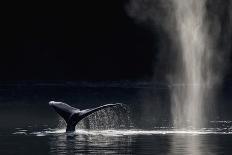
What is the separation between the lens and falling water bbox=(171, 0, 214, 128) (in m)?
68.4

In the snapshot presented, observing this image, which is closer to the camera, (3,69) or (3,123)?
(3,123)

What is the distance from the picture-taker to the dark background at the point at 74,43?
4355 inches

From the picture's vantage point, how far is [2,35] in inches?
4636

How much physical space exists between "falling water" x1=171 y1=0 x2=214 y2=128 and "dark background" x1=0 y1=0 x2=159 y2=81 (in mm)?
4959

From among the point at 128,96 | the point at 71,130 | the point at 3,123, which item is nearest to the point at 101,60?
the point at 128,96

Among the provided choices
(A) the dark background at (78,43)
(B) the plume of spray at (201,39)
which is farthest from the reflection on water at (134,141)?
(A) the dark background at (78,43)

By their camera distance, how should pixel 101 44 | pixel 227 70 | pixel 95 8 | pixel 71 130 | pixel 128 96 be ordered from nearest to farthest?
pixel 71 130 → pixel 128 96 → pixel 227 70 → pixel 101 44 → pixel 95 8

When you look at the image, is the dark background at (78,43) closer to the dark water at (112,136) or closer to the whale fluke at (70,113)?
the dark water at (112,136)

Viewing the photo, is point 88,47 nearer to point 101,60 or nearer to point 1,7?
point 101,60

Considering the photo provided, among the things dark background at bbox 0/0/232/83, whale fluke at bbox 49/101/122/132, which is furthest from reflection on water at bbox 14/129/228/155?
dark background at bbox 0/0/232/83

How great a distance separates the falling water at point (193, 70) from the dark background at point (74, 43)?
4.96 metres

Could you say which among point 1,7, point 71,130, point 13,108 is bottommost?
point 71,130

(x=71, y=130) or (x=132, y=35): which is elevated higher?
(x=132, y=35)

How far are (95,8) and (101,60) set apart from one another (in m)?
12.6
